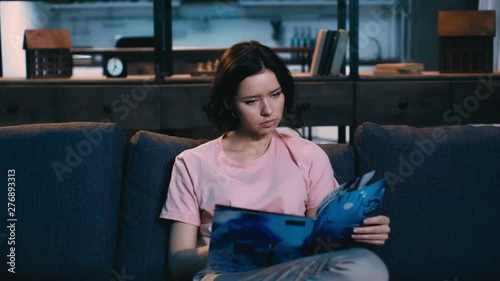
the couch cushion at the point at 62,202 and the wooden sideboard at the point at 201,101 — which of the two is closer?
the couch cushion at the point at 62,202

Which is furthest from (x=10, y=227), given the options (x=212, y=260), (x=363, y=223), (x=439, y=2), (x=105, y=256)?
(x=439, y=2)

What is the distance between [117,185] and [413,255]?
2.85 ft

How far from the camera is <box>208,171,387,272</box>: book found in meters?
1.39

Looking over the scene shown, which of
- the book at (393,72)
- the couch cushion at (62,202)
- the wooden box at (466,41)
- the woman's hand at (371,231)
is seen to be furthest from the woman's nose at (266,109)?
the wooden box at (466,41)

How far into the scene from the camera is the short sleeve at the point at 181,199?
5.64ft

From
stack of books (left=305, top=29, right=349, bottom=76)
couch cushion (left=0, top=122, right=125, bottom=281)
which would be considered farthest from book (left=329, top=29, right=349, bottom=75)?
couch cushion (left=0, top=122, right=125, bottom=281)

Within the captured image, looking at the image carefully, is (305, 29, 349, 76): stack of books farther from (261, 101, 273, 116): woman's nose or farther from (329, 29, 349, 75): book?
(261, 101, 273, 116): woman's nose

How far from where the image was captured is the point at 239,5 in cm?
738

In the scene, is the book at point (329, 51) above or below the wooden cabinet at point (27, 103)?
above

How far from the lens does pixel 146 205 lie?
188 centimetres

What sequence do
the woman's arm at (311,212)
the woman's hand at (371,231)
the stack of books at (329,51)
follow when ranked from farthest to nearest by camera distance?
1. the stack of books at (329,51)
2. the woman's arm at (311,212)
3. the woman's hand at (371,231)

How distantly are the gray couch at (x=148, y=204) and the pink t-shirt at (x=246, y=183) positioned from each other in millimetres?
146

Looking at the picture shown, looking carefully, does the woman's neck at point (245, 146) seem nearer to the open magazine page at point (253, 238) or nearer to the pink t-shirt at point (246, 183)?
the pink t-shirt at point (246, 183)

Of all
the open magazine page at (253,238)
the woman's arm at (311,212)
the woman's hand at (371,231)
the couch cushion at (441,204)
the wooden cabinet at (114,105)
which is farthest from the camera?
the wooden cabinet at (114,105)
